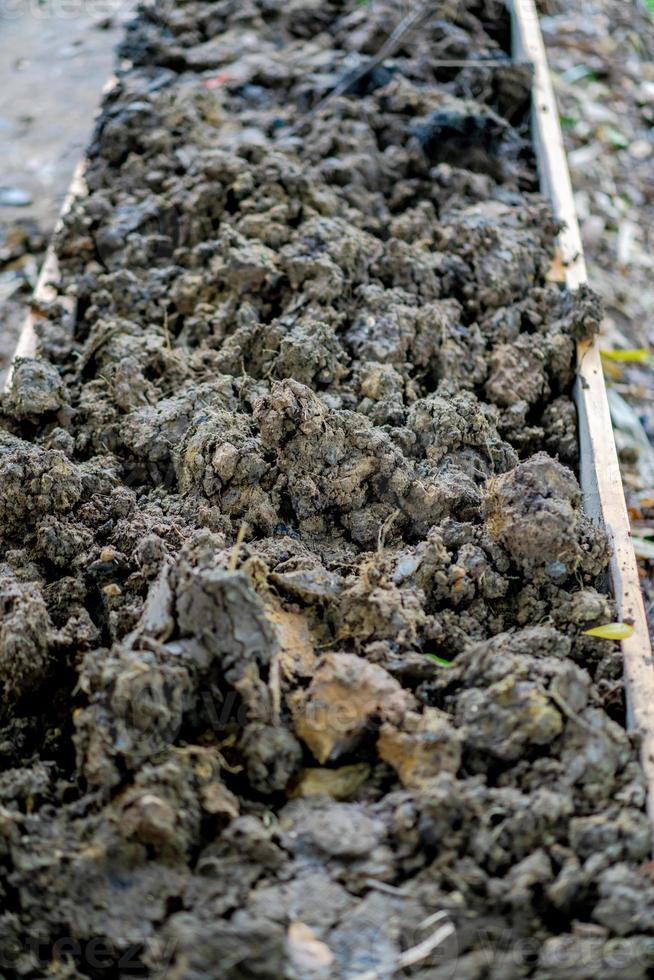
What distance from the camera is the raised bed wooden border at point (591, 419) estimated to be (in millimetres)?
2066

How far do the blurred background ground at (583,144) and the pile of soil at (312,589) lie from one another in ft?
3.23

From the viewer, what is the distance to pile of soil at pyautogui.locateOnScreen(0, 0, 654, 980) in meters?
1.66

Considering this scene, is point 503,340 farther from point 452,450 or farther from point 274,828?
point 274,828

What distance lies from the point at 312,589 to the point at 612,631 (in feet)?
2.23

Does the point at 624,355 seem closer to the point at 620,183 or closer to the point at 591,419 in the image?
the point at 591,419

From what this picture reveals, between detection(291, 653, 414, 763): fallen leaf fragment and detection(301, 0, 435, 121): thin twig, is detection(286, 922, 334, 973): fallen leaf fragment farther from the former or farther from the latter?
detection(301, 0, 435, 121): thin twig

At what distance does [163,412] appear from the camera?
2713mm

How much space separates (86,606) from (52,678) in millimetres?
233

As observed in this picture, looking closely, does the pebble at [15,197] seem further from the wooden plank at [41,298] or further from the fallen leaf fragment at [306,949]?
the fallen leaf fragment at [306,949]

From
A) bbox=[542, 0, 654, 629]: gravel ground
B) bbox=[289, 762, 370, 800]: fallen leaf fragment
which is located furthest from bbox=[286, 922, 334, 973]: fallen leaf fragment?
bbox=[542, 0, 654, 629]: gravel ground

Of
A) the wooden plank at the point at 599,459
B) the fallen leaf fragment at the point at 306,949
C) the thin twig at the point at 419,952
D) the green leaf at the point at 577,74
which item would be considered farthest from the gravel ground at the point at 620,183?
the fallen leaf fragment at the point at 306,949

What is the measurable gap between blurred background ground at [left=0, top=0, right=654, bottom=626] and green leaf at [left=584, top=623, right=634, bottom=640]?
1206 millimetres

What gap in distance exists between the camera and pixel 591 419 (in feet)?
9.14

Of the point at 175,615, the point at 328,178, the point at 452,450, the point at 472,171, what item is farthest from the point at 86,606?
the point at 472,171
